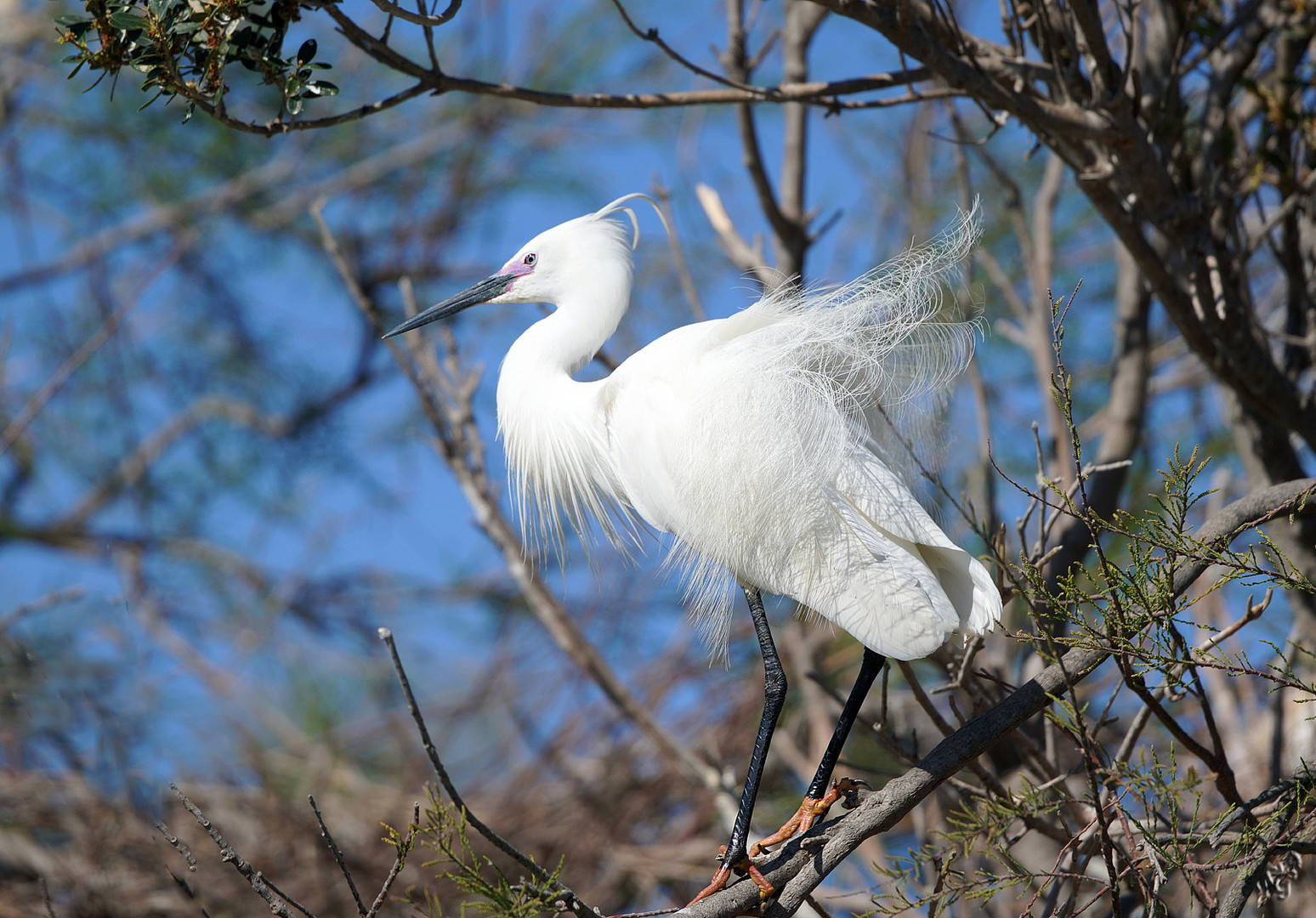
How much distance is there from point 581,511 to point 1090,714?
1.82m

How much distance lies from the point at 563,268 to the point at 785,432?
683 millimetres

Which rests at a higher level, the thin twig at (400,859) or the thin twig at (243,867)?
the thin twig at (243,867)

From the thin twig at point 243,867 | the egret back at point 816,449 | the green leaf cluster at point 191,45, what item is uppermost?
the green leaf cluster at point 191,45

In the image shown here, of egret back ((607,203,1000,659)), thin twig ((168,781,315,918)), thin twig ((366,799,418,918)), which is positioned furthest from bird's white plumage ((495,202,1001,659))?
thin twig ((168,781,315,918))

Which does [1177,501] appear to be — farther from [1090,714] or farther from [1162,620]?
[1090,714]

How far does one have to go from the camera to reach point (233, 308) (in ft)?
17.1

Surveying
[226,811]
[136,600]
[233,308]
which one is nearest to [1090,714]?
[226,811]

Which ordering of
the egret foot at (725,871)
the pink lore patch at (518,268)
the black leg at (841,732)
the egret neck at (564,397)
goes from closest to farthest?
the egret foot at (725,871) → the black leg at (841,732) → the egret neck at (564,397) → the pink lore patch at (518,268)

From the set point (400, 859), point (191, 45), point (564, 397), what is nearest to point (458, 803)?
point (400, 859)

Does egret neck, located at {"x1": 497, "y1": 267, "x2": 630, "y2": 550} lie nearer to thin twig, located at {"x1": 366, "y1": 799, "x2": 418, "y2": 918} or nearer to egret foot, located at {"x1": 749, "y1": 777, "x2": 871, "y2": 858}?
egret foot, located at {"x1": 749, "y1": 777, "x2": 871, "y2": 858}

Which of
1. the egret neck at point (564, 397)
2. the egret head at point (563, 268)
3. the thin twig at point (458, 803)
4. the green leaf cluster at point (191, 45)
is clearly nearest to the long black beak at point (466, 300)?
the egret head at point (563, 268)

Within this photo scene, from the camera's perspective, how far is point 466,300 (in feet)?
7.70

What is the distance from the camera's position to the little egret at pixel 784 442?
1.80 m

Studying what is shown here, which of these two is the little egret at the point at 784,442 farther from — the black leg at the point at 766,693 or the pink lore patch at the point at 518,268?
the pink lore patch at the point at 518,268
